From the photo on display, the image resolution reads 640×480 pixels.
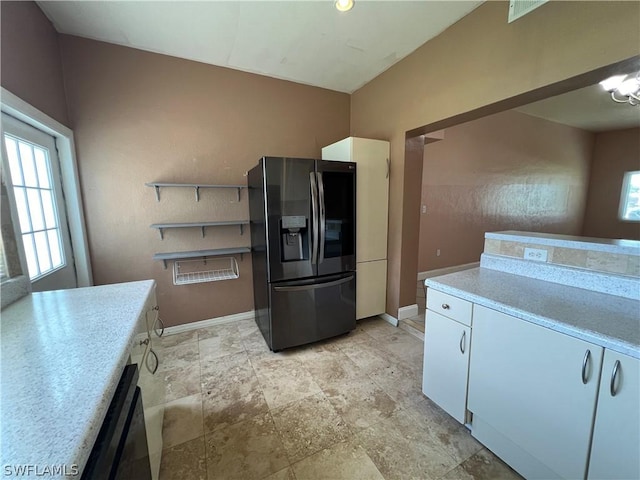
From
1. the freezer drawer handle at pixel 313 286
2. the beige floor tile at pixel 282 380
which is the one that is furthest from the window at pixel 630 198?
the beige floor tile at pixel 282 380

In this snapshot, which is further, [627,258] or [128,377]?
[627,258]

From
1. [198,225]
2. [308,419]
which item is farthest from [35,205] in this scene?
[308,419]

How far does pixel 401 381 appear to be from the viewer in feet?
6.45

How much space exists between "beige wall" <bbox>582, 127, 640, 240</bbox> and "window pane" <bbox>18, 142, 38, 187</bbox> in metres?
9.80

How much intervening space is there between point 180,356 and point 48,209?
60.1 inches

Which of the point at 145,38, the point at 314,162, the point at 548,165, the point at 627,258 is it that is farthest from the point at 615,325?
the point at 548,165

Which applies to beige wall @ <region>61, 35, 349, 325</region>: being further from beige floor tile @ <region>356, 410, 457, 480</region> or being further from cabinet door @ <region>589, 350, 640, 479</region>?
cabinet door @ <region>589, 350, 640, 479</region>

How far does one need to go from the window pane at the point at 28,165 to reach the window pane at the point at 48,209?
0.13 metres

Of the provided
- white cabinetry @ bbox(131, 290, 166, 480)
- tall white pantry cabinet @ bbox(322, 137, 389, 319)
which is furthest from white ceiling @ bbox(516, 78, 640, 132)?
white cabinetry @ bbox(131, 290, 166, 480)

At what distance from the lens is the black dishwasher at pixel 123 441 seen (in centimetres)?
58

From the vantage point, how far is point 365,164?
258cm

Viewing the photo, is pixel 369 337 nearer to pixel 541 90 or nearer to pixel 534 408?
pixel 534 408

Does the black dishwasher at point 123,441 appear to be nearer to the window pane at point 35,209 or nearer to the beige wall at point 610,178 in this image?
the window pane at point 35,209

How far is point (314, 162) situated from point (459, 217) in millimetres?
3310
